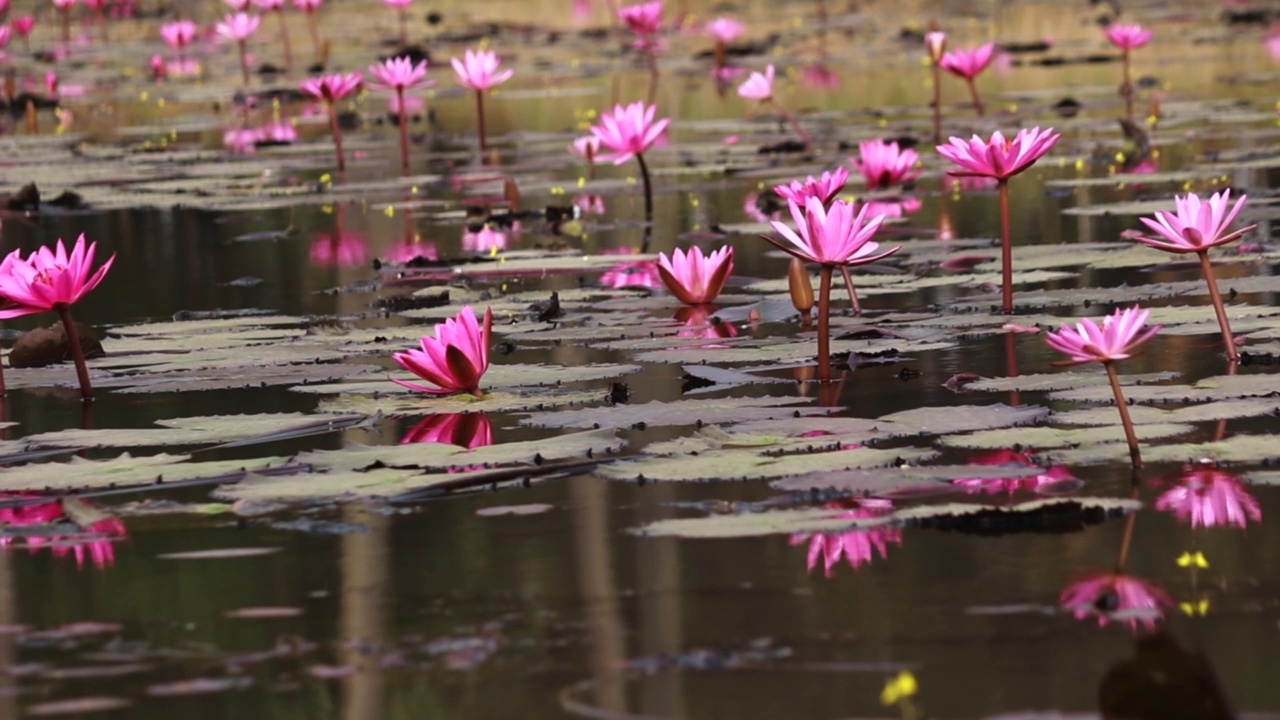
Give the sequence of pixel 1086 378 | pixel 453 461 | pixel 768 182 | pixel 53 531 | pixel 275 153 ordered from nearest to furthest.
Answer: pixel 53 531
pixel 453 461
pixel 1086 378
pixel 768 182
pixel 275 153

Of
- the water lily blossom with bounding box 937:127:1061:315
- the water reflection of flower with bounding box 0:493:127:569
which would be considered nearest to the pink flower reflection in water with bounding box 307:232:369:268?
the water lily blossom with bounding box 937:127:1061:315

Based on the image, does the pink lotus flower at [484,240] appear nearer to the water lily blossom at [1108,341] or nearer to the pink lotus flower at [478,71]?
the pink lotus flower at [478,71]

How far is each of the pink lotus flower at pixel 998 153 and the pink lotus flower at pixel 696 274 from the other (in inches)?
27.1

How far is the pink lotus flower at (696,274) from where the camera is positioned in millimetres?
4617

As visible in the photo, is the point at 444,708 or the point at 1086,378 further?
the point at 1086,378

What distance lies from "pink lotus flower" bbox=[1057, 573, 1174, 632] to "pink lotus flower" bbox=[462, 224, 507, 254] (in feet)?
12.9

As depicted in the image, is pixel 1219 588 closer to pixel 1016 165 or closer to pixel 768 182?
pixel 1016 165

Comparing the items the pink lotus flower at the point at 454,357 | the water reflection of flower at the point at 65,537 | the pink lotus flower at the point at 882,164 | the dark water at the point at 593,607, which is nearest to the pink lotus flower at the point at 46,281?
the dark water at the point at 593,607

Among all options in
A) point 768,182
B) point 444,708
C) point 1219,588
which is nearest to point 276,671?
point 444,708

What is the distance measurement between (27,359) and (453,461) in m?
1.62

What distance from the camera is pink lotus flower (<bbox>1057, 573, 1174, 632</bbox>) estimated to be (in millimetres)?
2219

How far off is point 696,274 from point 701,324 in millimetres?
206

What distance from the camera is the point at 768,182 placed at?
7914 mm

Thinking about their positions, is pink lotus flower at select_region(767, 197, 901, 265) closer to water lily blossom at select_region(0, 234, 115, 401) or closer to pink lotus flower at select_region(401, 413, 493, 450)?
pink lotus flower at select_region(401, 413, 493, 450)
